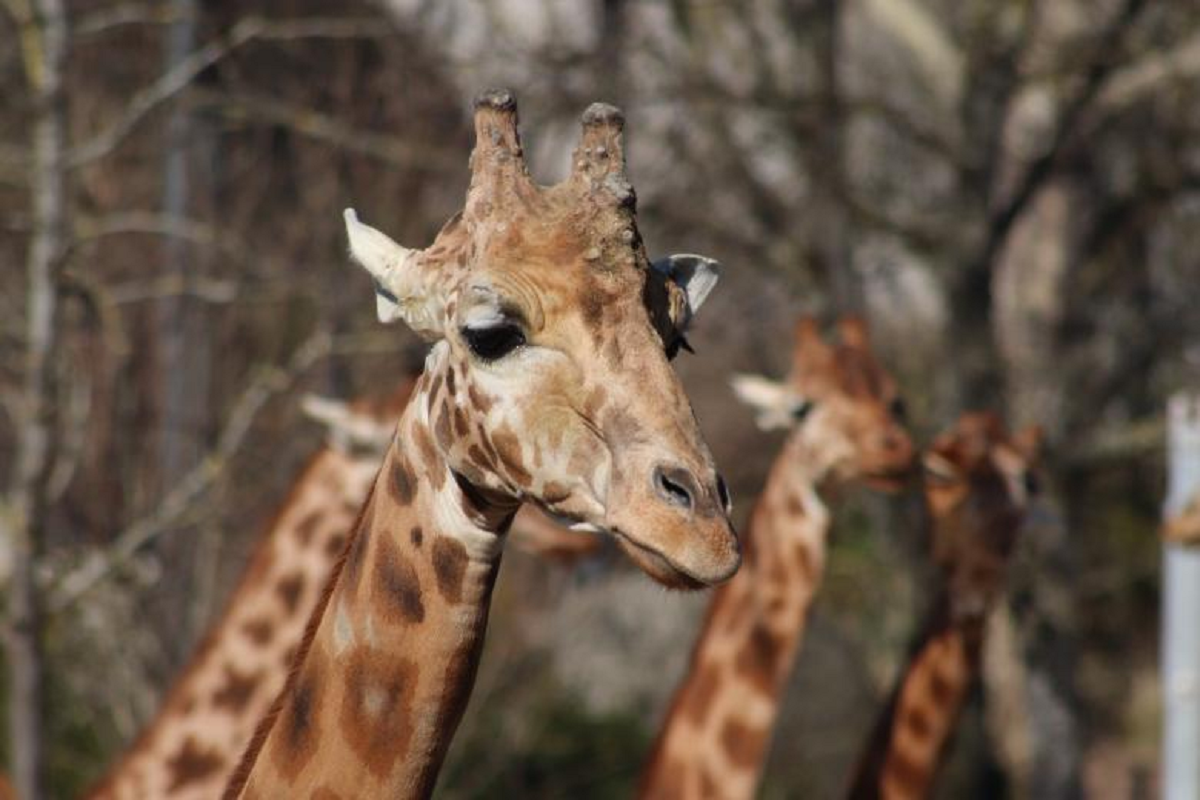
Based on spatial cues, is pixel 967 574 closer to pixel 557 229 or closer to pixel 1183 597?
pixel 1183 597

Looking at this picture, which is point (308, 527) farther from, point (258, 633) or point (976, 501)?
point (976, 501)

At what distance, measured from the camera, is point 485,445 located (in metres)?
3.35

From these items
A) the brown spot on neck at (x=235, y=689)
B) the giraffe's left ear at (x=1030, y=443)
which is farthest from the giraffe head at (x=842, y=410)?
the brown spot on neck at (x=235, y=689)

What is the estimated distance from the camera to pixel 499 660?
952cm

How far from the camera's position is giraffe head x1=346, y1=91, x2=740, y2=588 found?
3094 mm

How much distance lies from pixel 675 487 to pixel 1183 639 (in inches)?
216

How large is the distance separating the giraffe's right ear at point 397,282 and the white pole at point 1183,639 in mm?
4824

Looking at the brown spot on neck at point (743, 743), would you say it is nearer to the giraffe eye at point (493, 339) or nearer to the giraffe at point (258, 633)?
the giraffe at point (258, 633)

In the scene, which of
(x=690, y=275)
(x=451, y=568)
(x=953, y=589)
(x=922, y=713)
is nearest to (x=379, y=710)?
(x=451, y=568)

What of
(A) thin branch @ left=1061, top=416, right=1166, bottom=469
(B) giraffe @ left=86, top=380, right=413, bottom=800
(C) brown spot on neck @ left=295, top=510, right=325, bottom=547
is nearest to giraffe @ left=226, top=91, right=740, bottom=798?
(B) giraffe @ left=86, top=380, right=413, bottom=800

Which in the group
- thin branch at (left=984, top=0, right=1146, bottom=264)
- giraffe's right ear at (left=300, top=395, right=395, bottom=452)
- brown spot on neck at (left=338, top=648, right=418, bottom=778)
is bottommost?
brown spot on neck at (left=338, top=648, right=418, bottom=778)

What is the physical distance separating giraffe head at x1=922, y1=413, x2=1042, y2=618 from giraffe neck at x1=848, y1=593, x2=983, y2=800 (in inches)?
4.2

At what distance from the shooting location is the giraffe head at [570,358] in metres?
3.09

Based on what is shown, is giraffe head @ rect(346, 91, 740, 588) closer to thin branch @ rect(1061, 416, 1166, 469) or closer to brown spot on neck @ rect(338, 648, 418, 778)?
brown spot on neck @ rect(338, 648, 418, 778)
